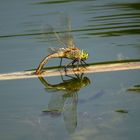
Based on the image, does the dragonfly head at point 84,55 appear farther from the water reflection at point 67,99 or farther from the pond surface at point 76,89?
the water reflection at point 67,99

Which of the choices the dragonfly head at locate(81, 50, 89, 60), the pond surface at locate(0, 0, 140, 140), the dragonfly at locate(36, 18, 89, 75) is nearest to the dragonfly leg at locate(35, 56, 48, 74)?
the dragonfly at locate(36, 18, 89, 75)

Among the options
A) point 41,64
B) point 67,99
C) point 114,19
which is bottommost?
point 67,99

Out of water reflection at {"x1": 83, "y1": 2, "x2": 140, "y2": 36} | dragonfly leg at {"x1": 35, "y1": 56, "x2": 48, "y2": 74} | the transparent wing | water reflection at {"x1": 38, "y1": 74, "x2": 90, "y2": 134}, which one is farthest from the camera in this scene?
water reflection at {"x1": 83, "y1": 2, "x2": 140, "y2": 36}

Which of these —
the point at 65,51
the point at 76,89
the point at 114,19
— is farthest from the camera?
the point at 114,19

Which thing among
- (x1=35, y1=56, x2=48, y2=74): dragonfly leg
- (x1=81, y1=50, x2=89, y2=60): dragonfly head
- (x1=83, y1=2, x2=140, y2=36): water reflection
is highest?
(x1=83, y1=2, x2=140, y2=36): water reflection

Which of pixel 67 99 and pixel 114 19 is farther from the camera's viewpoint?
pixel 114 19

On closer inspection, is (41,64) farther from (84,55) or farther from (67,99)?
(67,99)

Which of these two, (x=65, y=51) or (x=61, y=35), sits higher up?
(x=61, y=35)

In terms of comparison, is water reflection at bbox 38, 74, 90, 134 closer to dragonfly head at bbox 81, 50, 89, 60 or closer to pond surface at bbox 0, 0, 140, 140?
pond surface at bbox 0, 0, 140, 140

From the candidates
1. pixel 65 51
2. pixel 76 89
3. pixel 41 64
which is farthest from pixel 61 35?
pixel 76 89
